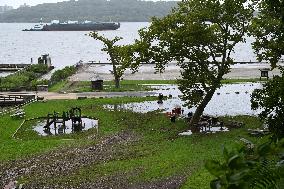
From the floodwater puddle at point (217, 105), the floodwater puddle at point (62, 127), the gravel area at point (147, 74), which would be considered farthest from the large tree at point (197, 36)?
the gravel area at point (147, 74)

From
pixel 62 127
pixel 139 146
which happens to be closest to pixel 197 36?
pixel 139 146

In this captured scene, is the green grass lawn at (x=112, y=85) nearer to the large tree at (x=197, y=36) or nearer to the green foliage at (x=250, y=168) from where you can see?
the large tree at (x=197, y=36)

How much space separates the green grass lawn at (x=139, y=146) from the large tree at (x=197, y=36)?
3620 mm

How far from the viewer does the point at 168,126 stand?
112 feet

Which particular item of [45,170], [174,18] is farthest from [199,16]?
[45,170]

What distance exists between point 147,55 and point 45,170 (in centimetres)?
1217

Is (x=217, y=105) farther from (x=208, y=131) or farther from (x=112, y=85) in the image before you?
(x=112, y=85)

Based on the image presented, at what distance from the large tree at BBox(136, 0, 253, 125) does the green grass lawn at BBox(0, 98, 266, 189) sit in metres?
3.62

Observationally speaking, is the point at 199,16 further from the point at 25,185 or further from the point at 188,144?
Answer: the point at 25,185

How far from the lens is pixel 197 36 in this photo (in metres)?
32.2

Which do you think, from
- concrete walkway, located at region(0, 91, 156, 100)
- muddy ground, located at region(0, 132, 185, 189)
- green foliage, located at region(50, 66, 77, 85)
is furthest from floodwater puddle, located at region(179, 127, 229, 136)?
green foliage, located at region(50, 66, 77, 85)

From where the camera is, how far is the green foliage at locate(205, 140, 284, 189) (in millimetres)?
3895

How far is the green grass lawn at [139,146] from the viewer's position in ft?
74.5

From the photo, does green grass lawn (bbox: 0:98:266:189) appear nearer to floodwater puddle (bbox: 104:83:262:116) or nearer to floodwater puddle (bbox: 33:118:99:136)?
floodwater puddle (bbox: 33:118:99:136)
